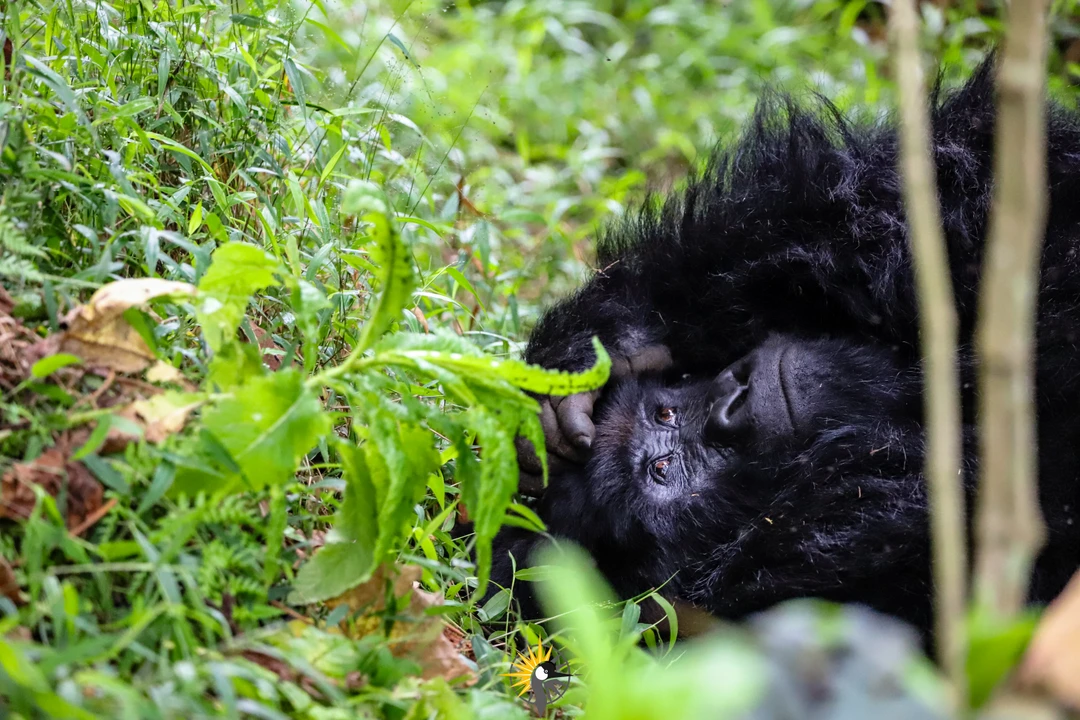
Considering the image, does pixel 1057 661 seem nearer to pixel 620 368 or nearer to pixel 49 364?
pixel 49 364

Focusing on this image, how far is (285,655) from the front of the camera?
1.11 m

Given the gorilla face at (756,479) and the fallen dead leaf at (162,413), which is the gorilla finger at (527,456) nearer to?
the gorilla face at (756,479)

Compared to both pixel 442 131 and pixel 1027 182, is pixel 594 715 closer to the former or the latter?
pixel 1027 182

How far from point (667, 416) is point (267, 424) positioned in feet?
3.38

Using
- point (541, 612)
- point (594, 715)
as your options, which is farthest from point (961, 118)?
point (594, 715)

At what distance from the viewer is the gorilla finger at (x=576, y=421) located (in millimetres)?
1885

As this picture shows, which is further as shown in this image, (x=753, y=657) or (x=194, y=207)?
(x=194, y=207)

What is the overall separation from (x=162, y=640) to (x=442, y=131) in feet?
7.00

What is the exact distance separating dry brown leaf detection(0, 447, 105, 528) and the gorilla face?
95 centimetres

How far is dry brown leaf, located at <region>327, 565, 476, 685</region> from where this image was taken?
1.30 metres

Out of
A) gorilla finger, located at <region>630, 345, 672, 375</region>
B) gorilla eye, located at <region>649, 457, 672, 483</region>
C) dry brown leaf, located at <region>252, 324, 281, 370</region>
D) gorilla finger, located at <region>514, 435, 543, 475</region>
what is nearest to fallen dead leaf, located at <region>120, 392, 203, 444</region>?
dry brown leaf, located at <region>252, 324, 281, 370</region>

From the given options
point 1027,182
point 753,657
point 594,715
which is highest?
point 1027,182

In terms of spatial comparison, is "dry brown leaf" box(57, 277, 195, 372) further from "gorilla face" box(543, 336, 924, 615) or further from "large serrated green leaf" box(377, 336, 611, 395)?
"gorilla face" box(543, 336, 924, 615)

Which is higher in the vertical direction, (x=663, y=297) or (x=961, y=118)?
(x=961, y=118)
